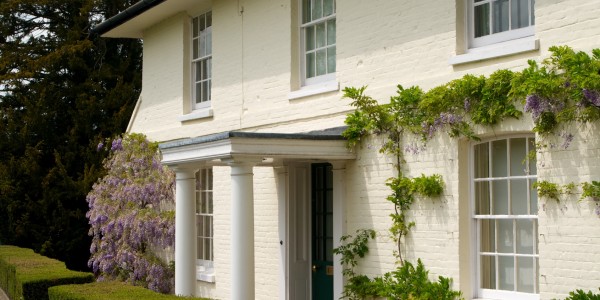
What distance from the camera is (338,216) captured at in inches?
500

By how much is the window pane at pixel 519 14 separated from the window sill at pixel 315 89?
10.6 ft

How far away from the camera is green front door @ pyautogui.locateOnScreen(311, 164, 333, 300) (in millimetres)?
13695

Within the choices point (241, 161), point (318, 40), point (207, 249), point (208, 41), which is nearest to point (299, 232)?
point (241, 161)

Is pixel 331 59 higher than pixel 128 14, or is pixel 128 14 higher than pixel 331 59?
pixel 128 14

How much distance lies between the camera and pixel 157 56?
1914cm

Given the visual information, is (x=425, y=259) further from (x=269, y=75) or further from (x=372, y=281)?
(x=269, y=75)

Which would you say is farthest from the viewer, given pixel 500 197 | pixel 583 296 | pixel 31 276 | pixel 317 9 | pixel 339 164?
pixel 31 276

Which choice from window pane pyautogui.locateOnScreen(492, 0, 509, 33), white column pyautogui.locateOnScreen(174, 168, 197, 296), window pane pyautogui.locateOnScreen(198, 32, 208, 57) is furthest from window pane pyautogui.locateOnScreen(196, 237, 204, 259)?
window pane pyautogui.locateOnScreen(492, 0, 509, 33)

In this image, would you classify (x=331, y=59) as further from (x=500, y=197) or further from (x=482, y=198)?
(x=500, y=197)

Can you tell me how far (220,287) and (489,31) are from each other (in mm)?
7700

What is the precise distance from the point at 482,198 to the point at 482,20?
2.10 metres

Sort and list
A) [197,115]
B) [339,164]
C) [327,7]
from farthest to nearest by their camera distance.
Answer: [197,115] → [327,7] → [339,164]

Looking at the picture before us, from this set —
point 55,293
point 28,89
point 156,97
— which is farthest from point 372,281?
point 28,89

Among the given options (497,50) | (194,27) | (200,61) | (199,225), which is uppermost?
(194,27)
